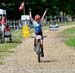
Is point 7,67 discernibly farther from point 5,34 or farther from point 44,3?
point 44,3

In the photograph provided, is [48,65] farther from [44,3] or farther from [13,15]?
[44,3]

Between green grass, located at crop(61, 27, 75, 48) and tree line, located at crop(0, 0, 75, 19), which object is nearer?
green grass, located at crop(61, 27, 75, 48)

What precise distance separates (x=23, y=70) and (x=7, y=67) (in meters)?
1.21

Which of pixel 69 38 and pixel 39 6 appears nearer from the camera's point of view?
pixel 69 38

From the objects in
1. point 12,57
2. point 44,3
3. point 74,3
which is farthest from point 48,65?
point 74,3

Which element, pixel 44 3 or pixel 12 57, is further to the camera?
pixel 44 3

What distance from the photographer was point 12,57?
20297mm

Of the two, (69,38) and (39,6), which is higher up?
(39,6)

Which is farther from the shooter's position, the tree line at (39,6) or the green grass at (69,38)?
the tree line at (39,6)

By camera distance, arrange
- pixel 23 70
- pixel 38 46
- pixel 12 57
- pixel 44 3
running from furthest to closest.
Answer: pixel 44 3 → pixel 12 57 → pixel 38 46 → pixel 23 70

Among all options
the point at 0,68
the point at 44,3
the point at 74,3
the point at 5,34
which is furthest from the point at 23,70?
the point at 74,3

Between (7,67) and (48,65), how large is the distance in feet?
5.24

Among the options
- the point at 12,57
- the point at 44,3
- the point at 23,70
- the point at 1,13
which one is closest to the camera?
the point at 23,70

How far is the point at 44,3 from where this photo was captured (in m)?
75.5
